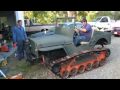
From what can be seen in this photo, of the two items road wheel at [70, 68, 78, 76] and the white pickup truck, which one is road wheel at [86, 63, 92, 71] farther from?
the white pickup truck

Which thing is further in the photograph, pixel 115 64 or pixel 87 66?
pixel 115 64

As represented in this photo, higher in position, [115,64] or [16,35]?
[16,35]

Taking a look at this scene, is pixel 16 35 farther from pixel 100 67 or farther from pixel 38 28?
pixel 38 28

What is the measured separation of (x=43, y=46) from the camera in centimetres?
623

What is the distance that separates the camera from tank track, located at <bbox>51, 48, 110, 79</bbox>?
20.5ft

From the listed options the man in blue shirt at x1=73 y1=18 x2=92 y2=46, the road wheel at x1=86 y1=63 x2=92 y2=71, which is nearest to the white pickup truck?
the man in blue shirt at x1=73 y1=18 x2=92 y2=46

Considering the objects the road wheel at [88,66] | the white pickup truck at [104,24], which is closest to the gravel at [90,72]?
the road wheel at [88,66]

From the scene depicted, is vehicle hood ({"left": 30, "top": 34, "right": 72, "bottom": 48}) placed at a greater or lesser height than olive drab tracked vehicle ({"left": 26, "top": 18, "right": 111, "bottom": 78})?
greater

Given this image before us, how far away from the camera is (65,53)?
262 inches

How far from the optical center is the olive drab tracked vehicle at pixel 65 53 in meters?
6.27

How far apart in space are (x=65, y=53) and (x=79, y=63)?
547 millimetres
